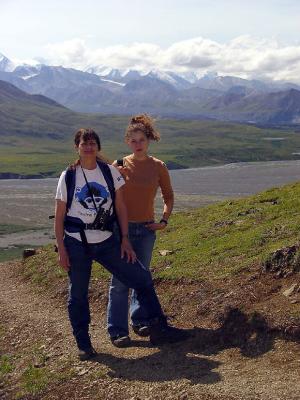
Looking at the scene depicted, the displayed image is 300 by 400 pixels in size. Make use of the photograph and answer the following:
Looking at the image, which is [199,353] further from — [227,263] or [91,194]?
[227,263]

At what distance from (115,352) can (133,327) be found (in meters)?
0.72

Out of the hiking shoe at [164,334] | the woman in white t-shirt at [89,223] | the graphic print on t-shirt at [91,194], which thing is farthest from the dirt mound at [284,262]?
the graphic print on t-shirt at [91,194]

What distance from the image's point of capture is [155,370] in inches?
397

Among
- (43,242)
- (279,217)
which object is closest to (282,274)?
(279,217)

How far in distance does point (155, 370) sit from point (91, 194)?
3269 mm

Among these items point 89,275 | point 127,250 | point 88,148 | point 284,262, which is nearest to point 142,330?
point 89,275

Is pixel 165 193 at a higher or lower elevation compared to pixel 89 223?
higher

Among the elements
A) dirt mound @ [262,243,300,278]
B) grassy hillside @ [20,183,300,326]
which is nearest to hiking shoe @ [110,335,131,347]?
grassy hillside @ [20,183,300,326]

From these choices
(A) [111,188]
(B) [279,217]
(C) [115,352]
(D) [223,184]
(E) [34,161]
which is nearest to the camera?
(A) [111,188]

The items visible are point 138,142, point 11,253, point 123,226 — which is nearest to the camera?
point 123,226

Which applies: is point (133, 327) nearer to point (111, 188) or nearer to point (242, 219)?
point (111, 188)

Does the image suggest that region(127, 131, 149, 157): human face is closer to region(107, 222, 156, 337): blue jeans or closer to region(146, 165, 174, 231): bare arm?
region(146, 165, 174, 231): bare arm

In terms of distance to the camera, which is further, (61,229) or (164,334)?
(164,334)

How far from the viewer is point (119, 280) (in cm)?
1079
